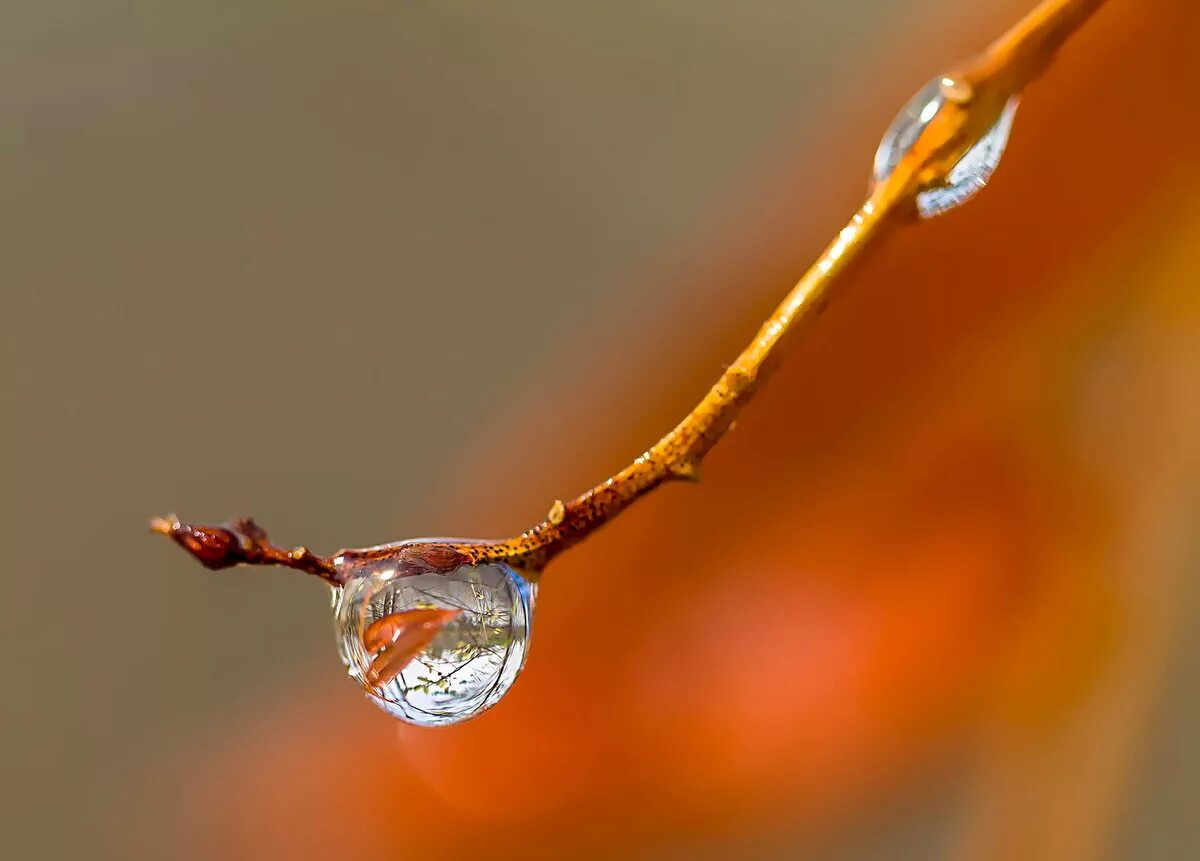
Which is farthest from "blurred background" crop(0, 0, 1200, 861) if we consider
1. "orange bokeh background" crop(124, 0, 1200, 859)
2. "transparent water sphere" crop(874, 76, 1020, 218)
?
"transparent water sphere" crop(874, 76, 1020, 218)

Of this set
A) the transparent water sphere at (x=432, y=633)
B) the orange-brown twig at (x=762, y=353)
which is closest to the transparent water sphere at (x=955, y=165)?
the orange-brown twig at (x=762, y=353)

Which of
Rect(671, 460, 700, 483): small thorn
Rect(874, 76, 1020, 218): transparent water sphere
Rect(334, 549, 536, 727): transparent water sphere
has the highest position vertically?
Rect(874, 76, 1020, 218): transparent water sphere

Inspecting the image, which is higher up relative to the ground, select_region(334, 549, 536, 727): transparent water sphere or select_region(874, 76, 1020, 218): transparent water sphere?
select_region(874, 76, 1020, 218): transparent water sphere

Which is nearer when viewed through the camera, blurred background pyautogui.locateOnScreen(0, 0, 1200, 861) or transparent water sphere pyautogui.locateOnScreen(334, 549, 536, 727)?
transparent water sphere pyautogui.locateOnScreen(334, 549, 536, 727)

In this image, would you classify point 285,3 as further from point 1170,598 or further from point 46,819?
point 1170,598

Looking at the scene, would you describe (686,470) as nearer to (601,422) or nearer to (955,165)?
(955,165)

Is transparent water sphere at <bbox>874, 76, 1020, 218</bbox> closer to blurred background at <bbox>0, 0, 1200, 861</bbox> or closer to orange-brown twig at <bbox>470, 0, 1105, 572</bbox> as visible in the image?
orange-brown twig at <bbox>470, 0, 1105, 572</bbox>

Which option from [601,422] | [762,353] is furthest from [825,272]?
[601,422]
